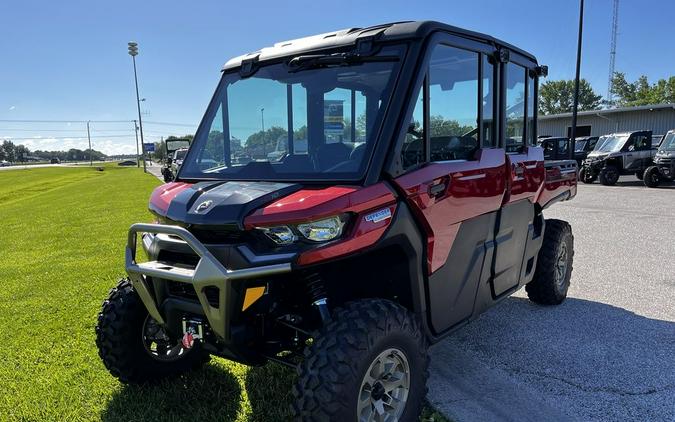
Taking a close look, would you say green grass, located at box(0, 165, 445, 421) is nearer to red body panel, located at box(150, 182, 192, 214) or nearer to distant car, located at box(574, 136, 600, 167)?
red body panel, located at box(150, 182, 192, 214)

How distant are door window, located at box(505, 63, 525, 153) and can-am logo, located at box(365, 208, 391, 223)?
168cm

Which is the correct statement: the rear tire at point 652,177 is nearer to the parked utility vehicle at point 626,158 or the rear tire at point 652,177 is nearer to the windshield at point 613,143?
the parked utility vehicle at point 626,158

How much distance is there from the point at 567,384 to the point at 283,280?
2.24 meters

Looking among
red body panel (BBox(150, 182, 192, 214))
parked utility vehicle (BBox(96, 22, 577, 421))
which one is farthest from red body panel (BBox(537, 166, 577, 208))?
red body panel (BBox(150, 182, 192, 214))

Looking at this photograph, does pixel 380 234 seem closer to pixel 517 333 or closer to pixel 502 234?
pixel 502 234

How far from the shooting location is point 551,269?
4.94 m

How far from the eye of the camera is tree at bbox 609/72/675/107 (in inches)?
2559

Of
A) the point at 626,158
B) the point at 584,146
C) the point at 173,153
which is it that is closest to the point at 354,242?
the point at 173,153

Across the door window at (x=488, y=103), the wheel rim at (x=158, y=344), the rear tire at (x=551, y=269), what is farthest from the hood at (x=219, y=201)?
the rear tire at (x=551, y=269)

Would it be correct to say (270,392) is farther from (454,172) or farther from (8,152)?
(8,152)

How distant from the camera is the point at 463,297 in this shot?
333 cm

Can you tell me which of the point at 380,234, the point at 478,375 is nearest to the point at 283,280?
the point at 380,234

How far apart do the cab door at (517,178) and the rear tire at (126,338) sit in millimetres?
2526

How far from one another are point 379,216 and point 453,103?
47.1 inches
